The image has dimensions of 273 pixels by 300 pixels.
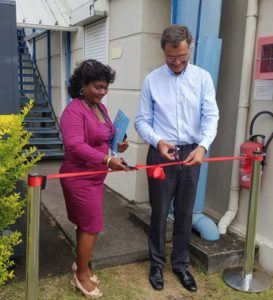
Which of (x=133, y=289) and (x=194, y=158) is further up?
(x=194, y=158)

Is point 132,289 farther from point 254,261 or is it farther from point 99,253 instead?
point 254,261

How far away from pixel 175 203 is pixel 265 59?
133 cm

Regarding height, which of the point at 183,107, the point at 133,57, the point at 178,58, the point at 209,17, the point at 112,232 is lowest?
the point at 112,232

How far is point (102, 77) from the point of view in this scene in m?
2.55

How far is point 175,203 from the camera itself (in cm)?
302

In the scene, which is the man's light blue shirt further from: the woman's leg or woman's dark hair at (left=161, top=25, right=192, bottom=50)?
the woman's leg

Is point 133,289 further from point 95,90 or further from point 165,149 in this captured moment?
point 95,90

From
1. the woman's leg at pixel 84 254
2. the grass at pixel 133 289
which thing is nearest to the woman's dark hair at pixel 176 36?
the woman's leg at pixel 84 254

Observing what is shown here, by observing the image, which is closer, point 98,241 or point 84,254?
point 84,254

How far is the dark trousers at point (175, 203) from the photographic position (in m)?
2.86

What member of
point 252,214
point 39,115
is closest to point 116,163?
point 252,214

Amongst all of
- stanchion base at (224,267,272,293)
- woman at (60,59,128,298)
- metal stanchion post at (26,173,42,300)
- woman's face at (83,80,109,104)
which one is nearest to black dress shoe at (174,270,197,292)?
stanchion base at (224,267,272,293)

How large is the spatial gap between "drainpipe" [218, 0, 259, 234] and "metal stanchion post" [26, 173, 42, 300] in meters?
1.96

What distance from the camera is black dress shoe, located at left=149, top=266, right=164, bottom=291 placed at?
304cm
